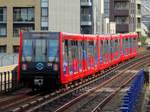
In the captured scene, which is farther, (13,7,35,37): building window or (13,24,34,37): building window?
(13,24,34,37): building window

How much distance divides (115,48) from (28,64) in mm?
22985

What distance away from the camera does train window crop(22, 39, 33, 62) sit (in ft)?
84.7

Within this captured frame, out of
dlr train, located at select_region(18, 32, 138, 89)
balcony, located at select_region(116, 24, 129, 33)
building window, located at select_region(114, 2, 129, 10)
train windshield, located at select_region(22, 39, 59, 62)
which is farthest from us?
building window, located at select_region(114, 2, 129, 10)

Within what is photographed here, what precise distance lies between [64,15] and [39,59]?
51430 millimetres

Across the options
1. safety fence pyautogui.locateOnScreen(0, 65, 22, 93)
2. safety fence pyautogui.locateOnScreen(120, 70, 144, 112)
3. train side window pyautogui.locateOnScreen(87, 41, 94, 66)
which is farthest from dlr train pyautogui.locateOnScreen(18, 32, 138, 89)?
safety fence pyautogui.locateOnScreen(120, 70, 144, 112)

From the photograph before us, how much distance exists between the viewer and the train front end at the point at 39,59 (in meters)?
25.5

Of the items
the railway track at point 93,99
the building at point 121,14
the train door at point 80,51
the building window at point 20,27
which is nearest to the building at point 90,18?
the building window at point 20,27

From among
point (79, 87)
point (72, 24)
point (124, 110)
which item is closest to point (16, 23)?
point (72, 24)

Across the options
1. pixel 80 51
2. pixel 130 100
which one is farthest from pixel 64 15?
pixel 130 100

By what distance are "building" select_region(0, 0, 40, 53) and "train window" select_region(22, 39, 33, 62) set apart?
48.6 meters

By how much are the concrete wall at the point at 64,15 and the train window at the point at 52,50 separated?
160 feet

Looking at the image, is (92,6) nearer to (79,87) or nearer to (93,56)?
(93,56)

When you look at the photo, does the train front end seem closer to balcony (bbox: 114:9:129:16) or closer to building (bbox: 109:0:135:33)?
building (bbox: 109:0:135:33)

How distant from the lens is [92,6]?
7675 centimetres
